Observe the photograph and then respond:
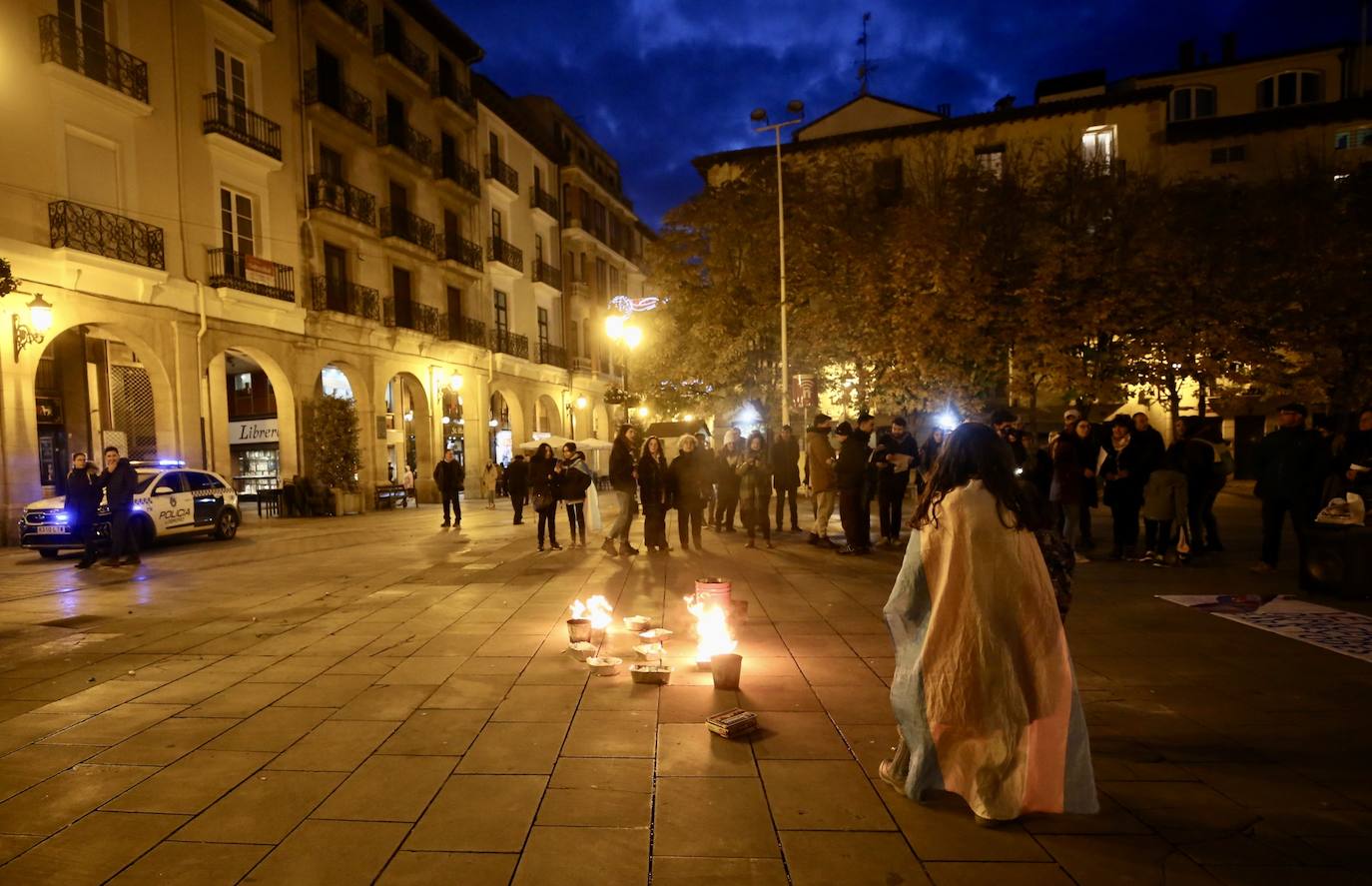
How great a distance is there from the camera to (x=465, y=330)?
1128 inches

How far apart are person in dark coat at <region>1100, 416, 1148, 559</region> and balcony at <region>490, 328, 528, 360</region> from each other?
25.3 metres

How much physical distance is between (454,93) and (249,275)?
1340cm

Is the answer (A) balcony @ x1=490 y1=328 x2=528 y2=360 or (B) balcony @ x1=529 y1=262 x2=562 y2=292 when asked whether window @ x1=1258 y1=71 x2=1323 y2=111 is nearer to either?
(B) balcony @ x1=529 y1=262 x2=562 y2=292

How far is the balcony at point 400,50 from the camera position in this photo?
24312 millimetres

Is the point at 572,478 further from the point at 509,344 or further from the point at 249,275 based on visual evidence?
the point at 509,344

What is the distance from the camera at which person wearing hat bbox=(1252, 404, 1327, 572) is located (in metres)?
7.90

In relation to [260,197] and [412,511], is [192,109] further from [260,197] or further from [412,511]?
[412,511]

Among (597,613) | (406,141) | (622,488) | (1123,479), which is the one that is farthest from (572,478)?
(406,141)

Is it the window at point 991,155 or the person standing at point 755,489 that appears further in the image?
the window at point 991,155

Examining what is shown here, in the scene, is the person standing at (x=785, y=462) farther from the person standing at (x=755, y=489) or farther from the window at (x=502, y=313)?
the window at (x=502, y=313)

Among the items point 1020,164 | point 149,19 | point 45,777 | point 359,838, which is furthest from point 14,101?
point 1020,164

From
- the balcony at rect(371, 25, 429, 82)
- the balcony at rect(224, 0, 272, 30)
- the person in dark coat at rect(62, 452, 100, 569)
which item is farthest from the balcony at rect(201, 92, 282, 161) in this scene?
the person in dark coat at rect(62, 452, 100, 569)

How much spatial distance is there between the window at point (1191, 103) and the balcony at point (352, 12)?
32387mm

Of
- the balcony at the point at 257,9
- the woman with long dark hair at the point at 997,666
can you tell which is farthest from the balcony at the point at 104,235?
the woman with long dark hair at the point at 997,666
